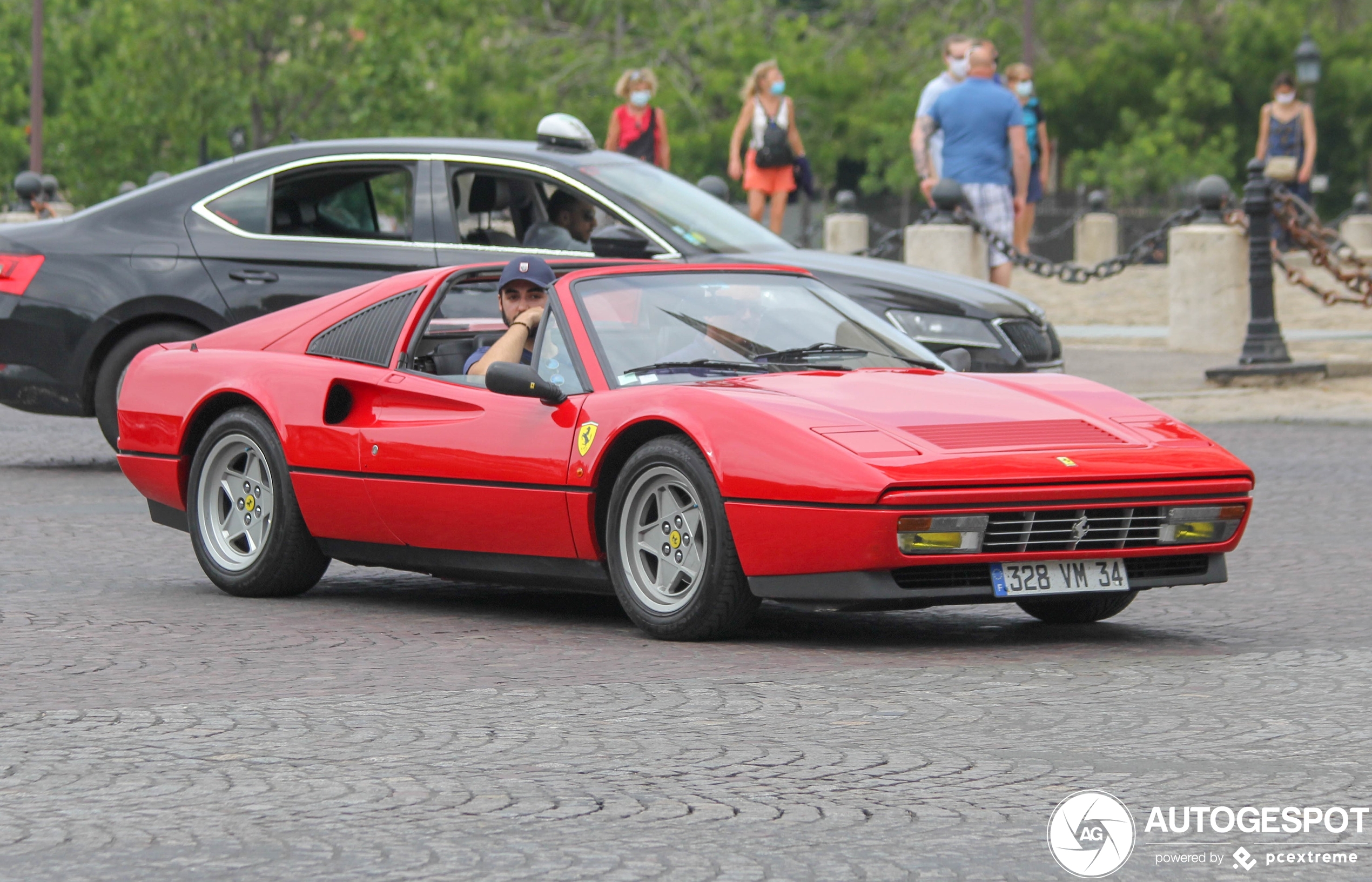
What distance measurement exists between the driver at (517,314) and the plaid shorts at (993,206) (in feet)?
34.2

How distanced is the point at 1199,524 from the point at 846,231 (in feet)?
Result: 90.2

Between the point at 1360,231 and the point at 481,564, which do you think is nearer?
the point at 481,564

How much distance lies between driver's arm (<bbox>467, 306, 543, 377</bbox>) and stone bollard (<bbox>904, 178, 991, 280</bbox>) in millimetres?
10494

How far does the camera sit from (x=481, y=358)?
26.1 feet

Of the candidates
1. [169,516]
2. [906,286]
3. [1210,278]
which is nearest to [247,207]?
[906,286]

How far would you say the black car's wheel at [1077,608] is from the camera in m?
7.14

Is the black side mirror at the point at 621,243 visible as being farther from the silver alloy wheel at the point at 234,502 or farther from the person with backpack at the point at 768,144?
the person with backpack at the point at 768,144

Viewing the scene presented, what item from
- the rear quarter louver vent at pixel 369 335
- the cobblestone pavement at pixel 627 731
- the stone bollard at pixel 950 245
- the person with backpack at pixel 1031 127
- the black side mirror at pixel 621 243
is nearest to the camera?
the cobblestone pavement at pixel 627 731

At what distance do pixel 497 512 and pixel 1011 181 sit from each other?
11.6m

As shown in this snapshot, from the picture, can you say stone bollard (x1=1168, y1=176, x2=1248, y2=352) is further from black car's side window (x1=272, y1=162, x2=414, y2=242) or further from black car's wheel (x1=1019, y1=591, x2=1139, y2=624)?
black car's wheel (x1=1019, y1=591, x2=1139, y2=624)

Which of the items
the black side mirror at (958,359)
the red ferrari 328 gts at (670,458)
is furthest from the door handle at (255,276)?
the black side mirror at (958,359)

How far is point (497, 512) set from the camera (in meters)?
7.25

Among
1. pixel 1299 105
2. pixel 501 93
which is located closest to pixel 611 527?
pixel 1299 105

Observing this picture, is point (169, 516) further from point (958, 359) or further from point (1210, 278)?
point (1210, 278)
